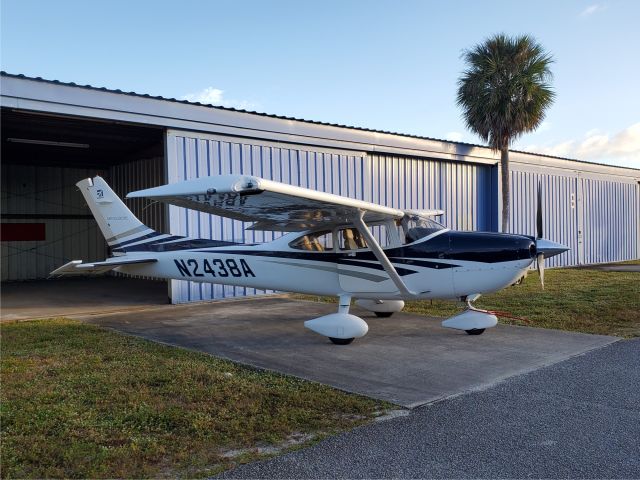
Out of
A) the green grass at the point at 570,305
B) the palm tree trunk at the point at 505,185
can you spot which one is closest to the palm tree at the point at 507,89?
the palm tree trunk at the point at 505,185

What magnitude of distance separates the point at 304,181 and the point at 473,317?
7.41 meters

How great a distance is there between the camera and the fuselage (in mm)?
8156

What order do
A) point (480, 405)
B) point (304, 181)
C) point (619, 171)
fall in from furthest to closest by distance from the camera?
point (619, 171) → point (304, 181) → point (480, 405)

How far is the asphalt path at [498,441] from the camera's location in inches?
142

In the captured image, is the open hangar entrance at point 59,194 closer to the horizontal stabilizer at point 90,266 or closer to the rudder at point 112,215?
the rudder at point 112,215

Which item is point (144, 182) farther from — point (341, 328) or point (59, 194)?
point (341, 328)

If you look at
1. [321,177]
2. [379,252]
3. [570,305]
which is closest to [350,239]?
[379,252]

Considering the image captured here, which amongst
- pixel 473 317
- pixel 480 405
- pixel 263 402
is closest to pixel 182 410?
pixel 263 402

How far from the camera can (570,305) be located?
11516 mm

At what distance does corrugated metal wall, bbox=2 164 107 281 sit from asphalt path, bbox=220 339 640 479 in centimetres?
2080

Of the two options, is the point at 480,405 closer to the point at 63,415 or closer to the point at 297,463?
the point at 297,463

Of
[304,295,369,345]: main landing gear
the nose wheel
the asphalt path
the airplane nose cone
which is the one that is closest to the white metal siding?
[304,295,369,345]: main landing gear

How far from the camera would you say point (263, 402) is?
508 centimetres

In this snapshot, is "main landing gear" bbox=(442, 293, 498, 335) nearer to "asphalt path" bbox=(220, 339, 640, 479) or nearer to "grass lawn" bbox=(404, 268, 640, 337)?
"grass lawn" bbox=(404, 268, 640, 337)
